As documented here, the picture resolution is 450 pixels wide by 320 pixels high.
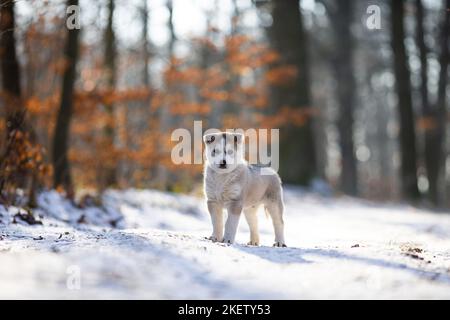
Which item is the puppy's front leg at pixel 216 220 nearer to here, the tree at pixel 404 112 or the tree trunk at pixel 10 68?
the tree trunk at pixel 10 68

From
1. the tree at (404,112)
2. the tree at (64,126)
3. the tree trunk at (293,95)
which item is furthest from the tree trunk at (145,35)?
the tree at (404,112)

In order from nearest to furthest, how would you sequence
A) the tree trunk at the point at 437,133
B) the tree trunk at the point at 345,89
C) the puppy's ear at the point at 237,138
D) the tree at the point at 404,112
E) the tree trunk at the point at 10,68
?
the puppy's ear at the point at 237,138, the tree trunk at the point at 10,68, the tree at the point at 404,112, the tree trunk at the point at 437,133, the tree trunk at the point at 345,89

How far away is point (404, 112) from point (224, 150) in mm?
15642

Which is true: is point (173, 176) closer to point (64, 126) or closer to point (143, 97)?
point (143, 97)

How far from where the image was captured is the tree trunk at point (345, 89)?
2772cm

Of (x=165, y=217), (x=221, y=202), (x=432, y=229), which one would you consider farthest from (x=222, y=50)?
(x=221, y=202)

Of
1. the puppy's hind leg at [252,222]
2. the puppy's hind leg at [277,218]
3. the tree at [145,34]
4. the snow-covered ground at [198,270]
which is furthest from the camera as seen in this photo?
the tree at [145,34]

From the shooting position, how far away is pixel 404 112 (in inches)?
821

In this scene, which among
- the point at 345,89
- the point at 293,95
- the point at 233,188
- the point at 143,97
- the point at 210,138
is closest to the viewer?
the point at 233,188

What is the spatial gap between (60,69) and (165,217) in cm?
472

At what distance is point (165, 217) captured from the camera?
1102 cm

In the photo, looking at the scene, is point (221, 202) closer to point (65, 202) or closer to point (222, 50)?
point (65, 202)

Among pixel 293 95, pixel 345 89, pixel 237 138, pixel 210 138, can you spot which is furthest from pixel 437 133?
pixel 210 138

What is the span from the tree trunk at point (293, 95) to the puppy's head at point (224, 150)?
37.0ft
